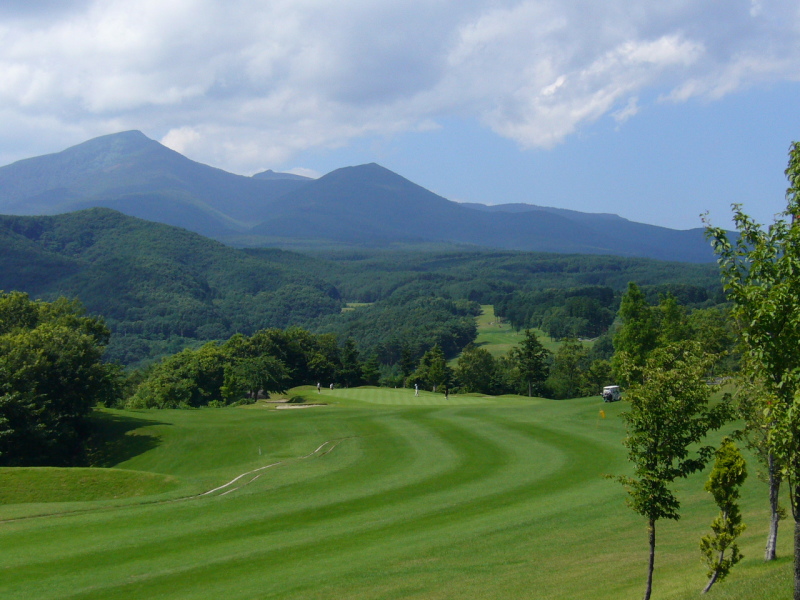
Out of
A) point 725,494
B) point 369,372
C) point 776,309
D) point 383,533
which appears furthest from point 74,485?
point 369,372

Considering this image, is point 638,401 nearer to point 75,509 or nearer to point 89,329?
point 75,509

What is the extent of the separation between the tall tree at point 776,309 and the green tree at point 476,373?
312 ft

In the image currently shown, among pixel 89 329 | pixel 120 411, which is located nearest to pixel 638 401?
pixel 120 411

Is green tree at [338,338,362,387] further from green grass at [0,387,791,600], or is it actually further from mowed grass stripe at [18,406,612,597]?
mowed grass stripe at [18,406,612,597]

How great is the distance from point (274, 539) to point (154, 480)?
1093 cm

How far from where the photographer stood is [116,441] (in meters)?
43.4

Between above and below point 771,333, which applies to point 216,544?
below

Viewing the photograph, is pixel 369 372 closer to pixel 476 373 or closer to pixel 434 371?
pixel 434 371

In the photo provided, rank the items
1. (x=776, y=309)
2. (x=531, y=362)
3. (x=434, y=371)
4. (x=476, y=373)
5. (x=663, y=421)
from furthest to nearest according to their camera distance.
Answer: (x=476, y=373)
(x=434, y=371)
(x=531, y=362)
(x=663, y=421)
(x=776, y=309)

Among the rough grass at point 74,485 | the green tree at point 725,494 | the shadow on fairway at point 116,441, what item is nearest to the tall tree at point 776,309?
the green tree at point 725,494

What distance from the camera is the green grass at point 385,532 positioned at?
55.2ft

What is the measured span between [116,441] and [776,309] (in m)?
42.1

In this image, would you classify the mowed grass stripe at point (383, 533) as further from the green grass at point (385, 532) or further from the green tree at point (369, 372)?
the green tree at point (369, 372)

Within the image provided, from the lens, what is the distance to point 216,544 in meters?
20.4
